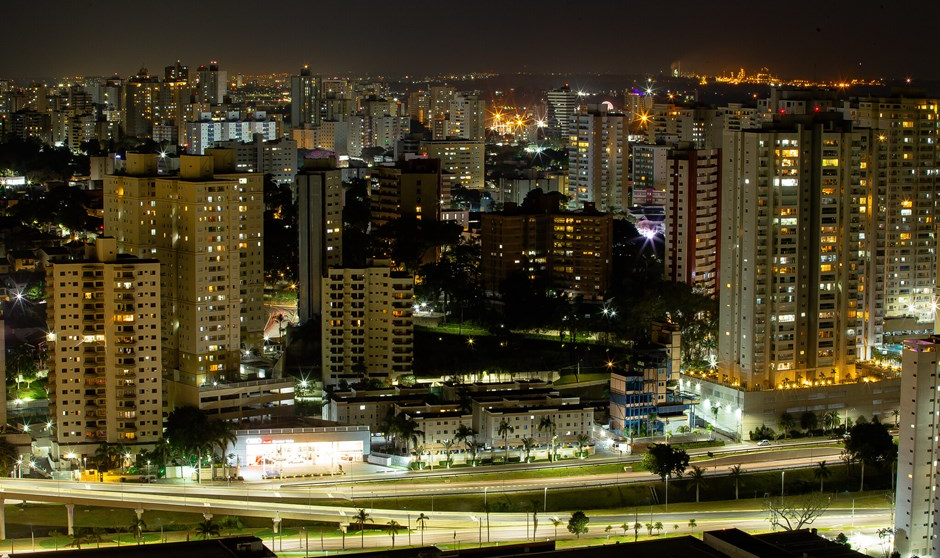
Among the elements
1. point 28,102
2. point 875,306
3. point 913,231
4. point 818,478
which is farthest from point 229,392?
point 28,102

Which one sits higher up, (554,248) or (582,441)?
(554,248)

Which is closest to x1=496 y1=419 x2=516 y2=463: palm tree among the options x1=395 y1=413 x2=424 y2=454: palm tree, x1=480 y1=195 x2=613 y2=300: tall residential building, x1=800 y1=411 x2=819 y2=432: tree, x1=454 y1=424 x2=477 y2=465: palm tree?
x1=454 y1=424 x2=477 y2=465: palm tree

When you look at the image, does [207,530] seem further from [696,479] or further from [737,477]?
[737,477]

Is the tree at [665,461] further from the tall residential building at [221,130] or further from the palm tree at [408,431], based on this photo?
the tall residential building at [221,130]

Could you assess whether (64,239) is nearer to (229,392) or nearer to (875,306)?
(229,392)

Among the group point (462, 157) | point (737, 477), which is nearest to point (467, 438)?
point (737, 477)

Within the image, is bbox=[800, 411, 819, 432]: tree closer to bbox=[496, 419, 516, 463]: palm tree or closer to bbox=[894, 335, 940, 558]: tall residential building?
bbox=[496, 419, 516, 463]: palm tree

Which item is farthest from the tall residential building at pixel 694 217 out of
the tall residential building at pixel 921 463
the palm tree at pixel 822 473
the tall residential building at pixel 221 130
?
the tall residential building at pixel 221 130
